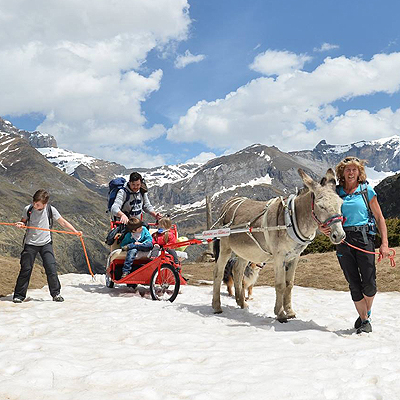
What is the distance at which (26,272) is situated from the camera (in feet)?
26.9

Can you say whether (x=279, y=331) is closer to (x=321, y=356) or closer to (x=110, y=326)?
(x=321, y=356)

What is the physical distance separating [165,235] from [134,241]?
1.16 m

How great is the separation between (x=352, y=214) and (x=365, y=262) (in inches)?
27.7

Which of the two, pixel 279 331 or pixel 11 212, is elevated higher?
pixel 11 212

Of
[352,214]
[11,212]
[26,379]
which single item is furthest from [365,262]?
[11,212]

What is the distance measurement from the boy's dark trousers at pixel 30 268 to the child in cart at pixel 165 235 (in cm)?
260

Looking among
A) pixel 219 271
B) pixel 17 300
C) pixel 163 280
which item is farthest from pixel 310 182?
pixel 17 300

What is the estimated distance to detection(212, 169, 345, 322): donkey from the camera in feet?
18.2

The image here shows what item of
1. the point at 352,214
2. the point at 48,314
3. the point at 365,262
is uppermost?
the point at 352,214

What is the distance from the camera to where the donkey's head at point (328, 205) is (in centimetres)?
521

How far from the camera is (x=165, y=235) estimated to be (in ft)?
31.4

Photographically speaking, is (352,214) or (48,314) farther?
(48,314)

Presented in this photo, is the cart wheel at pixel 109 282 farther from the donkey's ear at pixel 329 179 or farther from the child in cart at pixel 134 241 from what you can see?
the donkey's ear at pixel 329 179

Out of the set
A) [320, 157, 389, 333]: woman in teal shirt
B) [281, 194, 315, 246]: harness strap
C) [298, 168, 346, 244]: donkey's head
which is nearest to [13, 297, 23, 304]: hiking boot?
[281, 194, 315, 246]: harness strap
